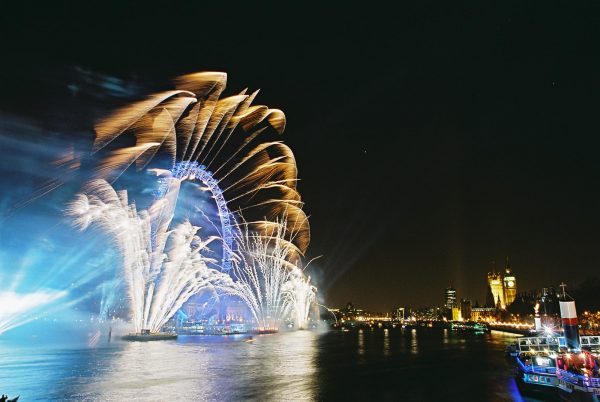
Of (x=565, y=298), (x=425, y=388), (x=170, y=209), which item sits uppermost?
(x=170, y=209)

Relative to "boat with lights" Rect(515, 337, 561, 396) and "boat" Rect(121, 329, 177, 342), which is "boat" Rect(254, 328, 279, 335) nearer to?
"boat" Rect(121, 329, 177, 342)

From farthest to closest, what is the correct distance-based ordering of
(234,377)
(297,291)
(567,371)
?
1. (297,291)
2. (234,377)
3. (567,371)

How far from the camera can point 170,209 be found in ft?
159

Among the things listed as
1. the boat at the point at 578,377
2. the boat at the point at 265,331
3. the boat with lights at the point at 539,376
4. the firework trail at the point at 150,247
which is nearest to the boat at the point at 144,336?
the firework trail at the point at 150,247

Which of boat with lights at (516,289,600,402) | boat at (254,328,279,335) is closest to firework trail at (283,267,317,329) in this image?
boat at (254,328,279,335)

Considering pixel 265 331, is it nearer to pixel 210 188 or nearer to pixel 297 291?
pixel 297 291

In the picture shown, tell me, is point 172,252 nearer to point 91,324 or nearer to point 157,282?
point 157,282

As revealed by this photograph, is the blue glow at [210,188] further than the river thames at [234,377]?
Yes

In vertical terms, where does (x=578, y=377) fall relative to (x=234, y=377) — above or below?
above

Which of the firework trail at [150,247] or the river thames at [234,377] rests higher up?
the firework trail at [150,247]

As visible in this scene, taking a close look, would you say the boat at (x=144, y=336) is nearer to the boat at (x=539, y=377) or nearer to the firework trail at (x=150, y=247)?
the firework trail at (x=150, y=247)

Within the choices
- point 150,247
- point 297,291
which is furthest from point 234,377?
point 297,291

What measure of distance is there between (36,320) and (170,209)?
8534 centimetres

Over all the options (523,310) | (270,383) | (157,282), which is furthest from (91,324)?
(523,310)
